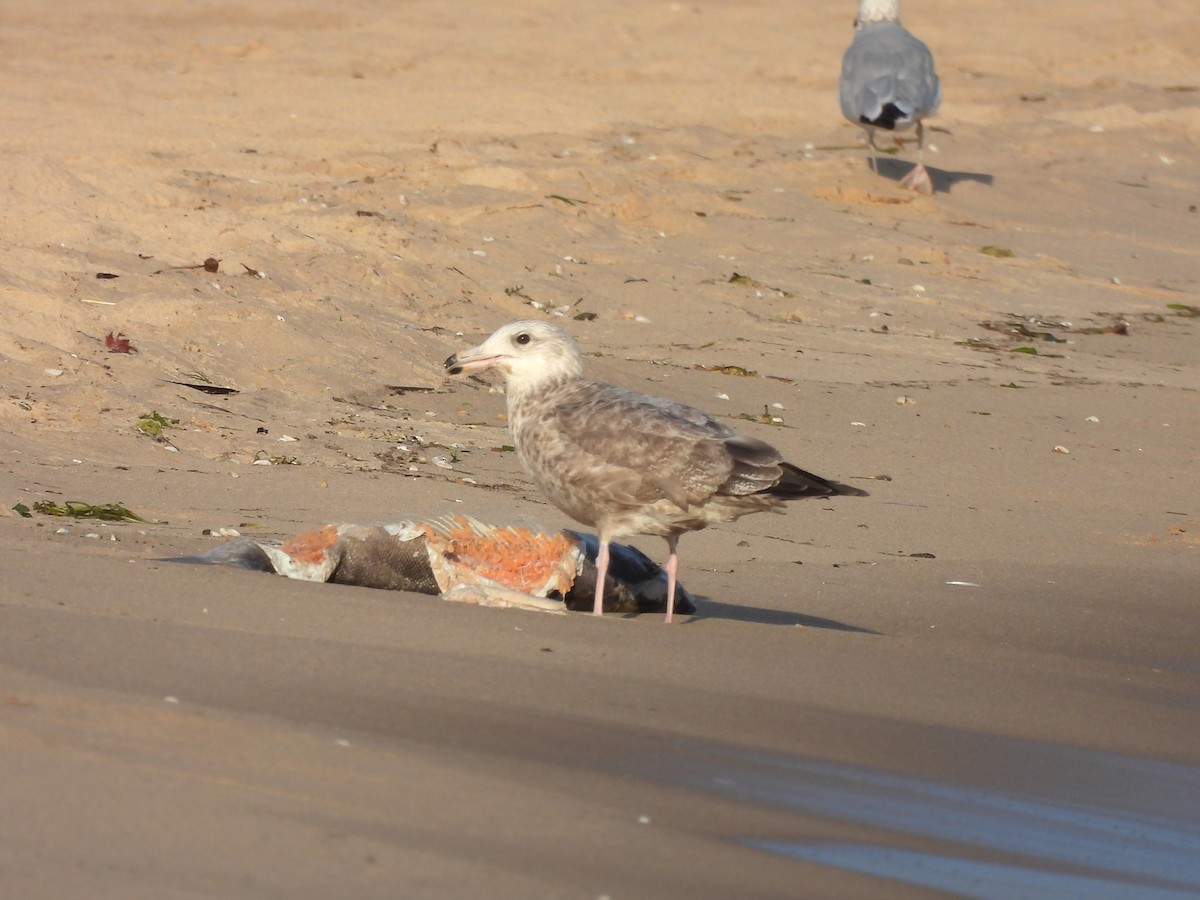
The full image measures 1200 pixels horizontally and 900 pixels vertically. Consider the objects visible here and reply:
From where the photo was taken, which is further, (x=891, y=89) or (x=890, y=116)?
(x=891, y=89)

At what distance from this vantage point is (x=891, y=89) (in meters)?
A: 15.6

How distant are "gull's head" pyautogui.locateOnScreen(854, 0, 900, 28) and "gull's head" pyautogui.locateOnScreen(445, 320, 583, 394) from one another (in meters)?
12.8

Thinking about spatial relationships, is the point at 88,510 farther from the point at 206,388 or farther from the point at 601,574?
the point at 206,388

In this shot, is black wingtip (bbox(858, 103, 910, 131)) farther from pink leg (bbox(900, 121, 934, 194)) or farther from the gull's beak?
the gull's beak

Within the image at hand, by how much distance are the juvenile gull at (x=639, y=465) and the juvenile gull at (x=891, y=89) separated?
9671 mm

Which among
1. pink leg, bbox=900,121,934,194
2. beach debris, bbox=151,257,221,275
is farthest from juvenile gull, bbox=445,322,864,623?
pink leg, bbox=900,121,934,194

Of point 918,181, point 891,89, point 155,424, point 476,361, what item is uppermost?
point 891,89

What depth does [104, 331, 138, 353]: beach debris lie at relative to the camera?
8070mm

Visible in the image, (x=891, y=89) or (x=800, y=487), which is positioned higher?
(x=891, y=89)

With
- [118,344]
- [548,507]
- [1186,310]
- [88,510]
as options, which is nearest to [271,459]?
[548,507]

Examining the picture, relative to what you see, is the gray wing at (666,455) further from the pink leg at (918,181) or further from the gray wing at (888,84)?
the gray wing at (888,84)

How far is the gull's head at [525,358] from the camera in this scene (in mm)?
5809

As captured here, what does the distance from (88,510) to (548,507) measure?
183 centimetres

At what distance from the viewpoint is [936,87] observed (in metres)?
16.3
